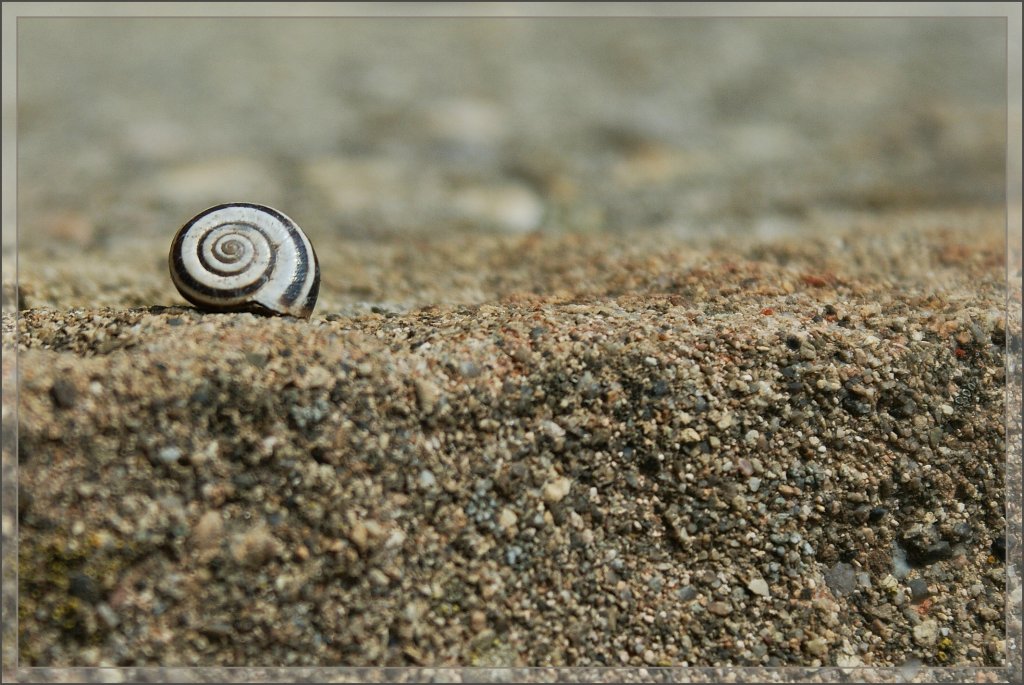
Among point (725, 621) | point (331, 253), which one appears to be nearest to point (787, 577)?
point (725, 621)

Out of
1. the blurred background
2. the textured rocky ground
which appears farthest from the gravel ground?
the blurred background

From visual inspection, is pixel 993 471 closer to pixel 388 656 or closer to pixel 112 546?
pixel 388 656

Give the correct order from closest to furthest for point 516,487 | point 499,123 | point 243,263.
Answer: point 516,487
point 243,263
point 499,123

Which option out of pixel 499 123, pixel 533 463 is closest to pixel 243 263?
pixel 533 463

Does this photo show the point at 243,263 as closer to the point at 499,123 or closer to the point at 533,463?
the point at 533,463

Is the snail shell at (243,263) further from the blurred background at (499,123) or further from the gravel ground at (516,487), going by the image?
the blurred background at (499,123)

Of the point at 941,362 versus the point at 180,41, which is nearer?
the point at 941,362
